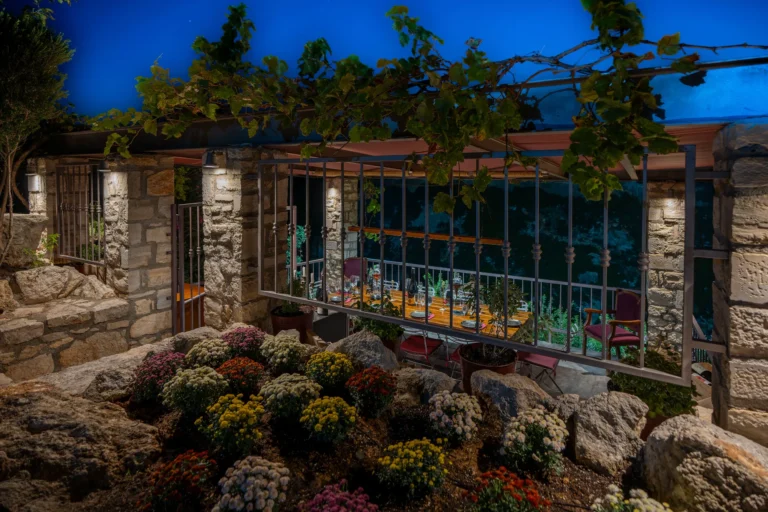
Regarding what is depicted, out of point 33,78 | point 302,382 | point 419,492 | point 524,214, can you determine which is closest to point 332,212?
point 524,214

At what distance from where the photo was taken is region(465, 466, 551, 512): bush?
5.57 feet

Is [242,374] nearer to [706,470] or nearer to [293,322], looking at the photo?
[293,322]

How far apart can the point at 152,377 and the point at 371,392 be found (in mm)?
1283

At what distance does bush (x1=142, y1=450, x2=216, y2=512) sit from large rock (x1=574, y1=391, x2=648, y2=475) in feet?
5.47

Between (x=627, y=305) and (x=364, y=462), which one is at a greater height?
(x=627, y=305)

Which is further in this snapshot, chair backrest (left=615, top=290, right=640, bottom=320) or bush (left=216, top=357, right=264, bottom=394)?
chair backrest (left=615, top=290, right=640, bottom=320)

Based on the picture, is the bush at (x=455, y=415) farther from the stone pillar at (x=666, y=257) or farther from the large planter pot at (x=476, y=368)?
the stone pillar at (x=666, y=257)

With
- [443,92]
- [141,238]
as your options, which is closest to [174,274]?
[141,238]

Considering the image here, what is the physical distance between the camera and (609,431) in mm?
2186

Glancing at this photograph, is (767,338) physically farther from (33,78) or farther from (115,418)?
(33,78)

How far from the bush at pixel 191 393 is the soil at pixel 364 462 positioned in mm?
108

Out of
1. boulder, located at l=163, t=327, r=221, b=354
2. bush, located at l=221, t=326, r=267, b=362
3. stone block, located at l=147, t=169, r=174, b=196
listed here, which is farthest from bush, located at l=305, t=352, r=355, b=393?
stone block, located at l=147, t=169, r=174, b=196

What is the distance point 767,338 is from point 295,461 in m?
2.22

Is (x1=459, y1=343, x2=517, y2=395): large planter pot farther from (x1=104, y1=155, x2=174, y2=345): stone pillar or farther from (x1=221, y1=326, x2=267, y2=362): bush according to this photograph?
(x1=104, y1=155, x2=174, y2=345): stone pillar
